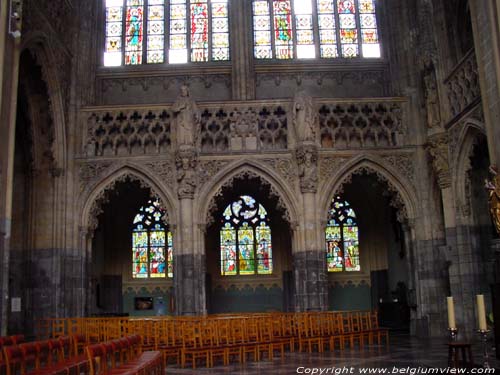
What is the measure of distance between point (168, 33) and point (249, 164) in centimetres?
680

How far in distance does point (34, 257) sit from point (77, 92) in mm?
5418

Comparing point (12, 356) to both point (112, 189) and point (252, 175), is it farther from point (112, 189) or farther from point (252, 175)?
point (252, 175)

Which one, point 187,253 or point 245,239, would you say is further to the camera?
point 245,239

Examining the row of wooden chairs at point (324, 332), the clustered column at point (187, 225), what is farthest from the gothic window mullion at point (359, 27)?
the row of wooden chairs at point (324, 332)

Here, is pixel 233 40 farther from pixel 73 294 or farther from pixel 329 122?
pixel 73 294

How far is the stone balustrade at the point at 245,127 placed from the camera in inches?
783

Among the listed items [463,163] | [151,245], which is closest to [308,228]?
[463,163]

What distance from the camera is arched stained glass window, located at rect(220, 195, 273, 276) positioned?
2486cm

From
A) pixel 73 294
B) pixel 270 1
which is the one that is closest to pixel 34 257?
pixel 73 294

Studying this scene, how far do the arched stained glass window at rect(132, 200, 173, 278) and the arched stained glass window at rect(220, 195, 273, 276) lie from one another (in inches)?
87.4

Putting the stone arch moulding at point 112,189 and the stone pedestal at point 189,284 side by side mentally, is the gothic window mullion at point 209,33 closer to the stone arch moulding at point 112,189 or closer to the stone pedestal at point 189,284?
the stone arch moulding at point 112,189

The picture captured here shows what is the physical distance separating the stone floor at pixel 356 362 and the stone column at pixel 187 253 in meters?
5.16

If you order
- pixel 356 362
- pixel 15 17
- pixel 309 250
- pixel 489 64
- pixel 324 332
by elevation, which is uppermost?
pixel 15 17

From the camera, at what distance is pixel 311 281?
18.9 metres
